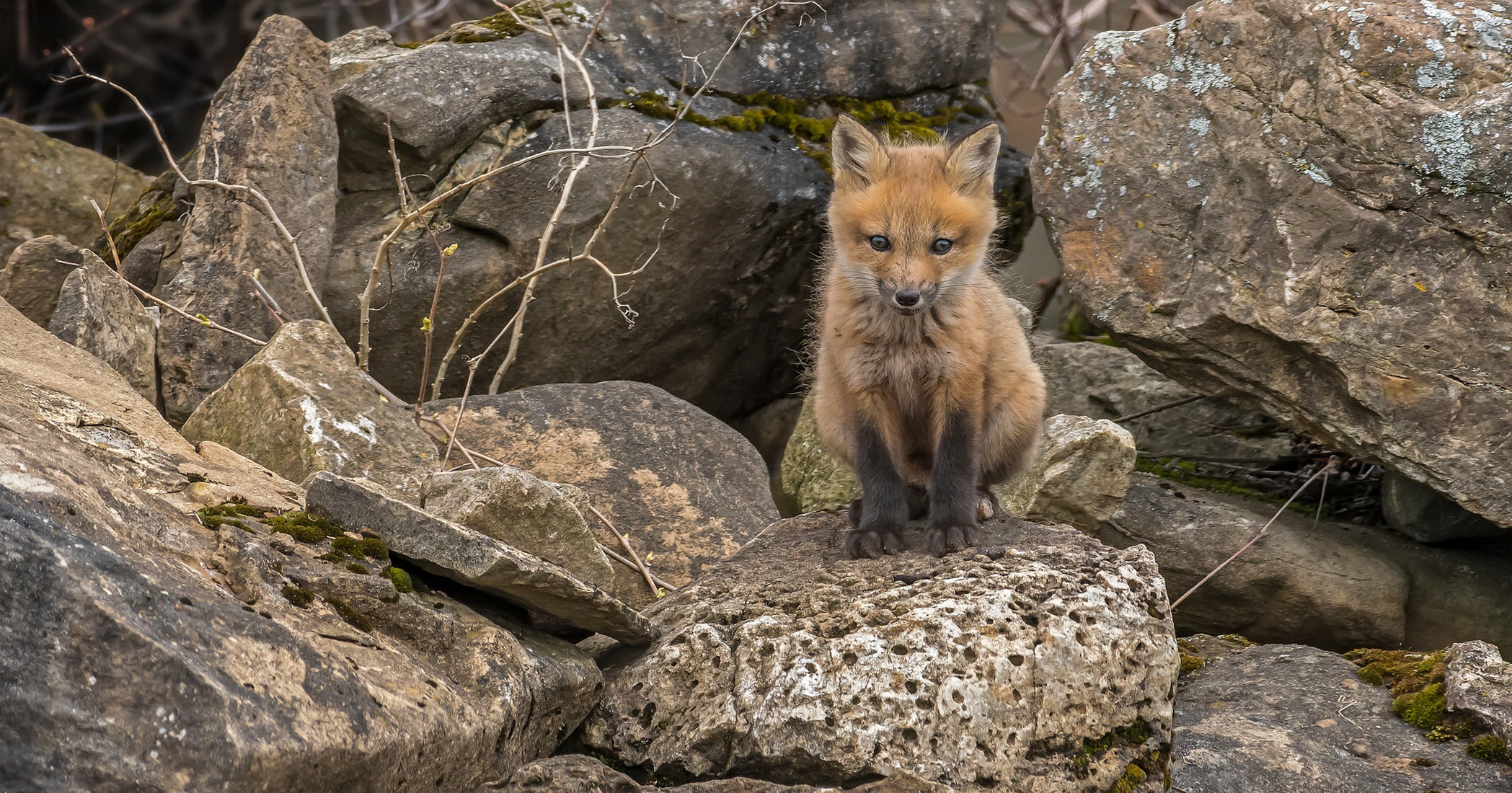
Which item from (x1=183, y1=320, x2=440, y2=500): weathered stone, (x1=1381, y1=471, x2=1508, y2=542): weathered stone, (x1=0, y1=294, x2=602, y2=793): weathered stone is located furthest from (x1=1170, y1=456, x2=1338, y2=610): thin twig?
(x1=183, y1=320, x2=440, y2=500): weathered stone

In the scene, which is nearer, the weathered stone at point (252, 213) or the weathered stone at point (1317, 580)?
the weathered stone at point (1317, 580)

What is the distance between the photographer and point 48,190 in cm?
696

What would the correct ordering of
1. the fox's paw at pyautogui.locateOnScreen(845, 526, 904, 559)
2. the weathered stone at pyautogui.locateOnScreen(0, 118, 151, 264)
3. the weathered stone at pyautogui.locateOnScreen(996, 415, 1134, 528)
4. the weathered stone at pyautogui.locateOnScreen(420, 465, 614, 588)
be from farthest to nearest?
the weathered stone at pyautogui.locateOnScreen(0, 118, 151, 264) → the weathered stone at pyautogui.locateOnScreen(996, 415, 1134, 528) → the fox's paw at pyautogui.locateOnScreen(845, 526, 904, 559) → the weathered stone at pyautogui.locateOnScreen(420, 465, 614, 588)

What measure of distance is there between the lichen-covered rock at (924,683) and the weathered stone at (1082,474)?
169 centimetres

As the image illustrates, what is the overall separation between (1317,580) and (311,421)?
15.5ft

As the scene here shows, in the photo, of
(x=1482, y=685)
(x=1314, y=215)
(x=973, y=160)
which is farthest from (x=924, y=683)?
(x=1314, y=215)

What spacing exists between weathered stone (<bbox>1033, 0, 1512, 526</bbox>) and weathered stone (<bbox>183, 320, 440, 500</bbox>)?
3254mm

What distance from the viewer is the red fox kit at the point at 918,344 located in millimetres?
4285

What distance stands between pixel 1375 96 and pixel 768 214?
3.13m

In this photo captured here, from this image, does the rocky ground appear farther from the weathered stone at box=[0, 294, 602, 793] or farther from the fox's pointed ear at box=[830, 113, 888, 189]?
the fox's pointed ear at box=[830, 113, 888, 189]

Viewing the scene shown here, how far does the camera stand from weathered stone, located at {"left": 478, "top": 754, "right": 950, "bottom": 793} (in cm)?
286

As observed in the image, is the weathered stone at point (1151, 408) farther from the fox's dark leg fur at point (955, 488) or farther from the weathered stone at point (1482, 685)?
the weathered stone at point (1482, 685)

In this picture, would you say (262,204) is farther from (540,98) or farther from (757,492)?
(757,492)

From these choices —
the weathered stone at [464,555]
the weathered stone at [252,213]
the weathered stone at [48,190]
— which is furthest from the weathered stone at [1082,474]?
the weathered stone at [48,190]
